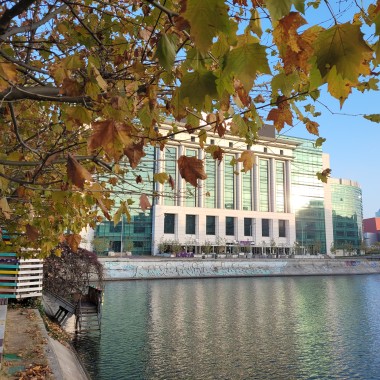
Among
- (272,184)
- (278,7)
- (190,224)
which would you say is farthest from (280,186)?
(278,7)

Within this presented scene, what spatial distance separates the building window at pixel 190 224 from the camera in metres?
82.2

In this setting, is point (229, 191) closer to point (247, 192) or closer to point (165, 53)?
point (247, 192)

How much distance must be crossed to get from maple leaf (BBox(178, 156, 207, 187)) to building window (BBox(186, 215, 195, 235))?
7981 cm

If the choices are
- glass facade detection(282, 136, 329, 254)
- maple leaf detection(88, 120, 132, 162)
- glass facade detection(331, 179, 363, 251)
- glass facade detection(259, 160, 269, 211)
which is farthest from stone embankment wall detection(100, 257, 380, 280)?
maple leaf detection(88, 120, 132, 162)

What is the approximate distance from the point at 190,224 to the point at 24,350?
73836 mm

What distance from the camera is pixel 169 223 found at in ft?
266

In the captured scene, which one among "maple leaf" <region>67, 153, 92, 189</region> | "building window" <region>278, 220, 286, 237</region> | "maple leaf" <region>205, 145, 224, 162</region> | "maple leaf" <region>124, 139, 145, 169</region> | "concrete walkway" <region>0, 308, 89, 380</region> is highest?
"building window" <region>278, 220, 286, 237</region>

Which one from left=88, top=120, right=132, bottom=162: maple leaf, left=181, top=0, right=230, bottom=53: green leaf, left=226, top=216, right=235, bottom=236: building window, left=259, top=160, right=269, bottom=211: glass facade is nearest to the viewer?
left=181, top=0, right=230, bottom=53: green leaf

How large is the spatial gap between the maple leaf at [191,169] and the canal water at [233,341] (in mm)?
11919

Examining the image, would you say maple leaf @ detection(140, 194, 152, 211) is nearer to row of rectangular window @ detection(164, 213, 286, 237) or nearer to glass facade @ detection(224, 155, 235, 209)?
row of rectangular window @ detection(164, 213, 286, 237)

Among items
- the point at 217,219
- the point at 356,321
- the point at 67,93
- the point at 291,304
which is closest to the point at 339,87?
the point at 67,93

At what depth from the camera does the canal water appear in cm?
1330

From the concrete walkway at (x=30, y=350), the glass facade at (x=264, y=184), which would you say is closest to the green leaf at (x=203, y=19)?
the concrete walkway at (x=30, y=350)

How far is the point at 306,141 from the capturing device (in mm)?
86062
